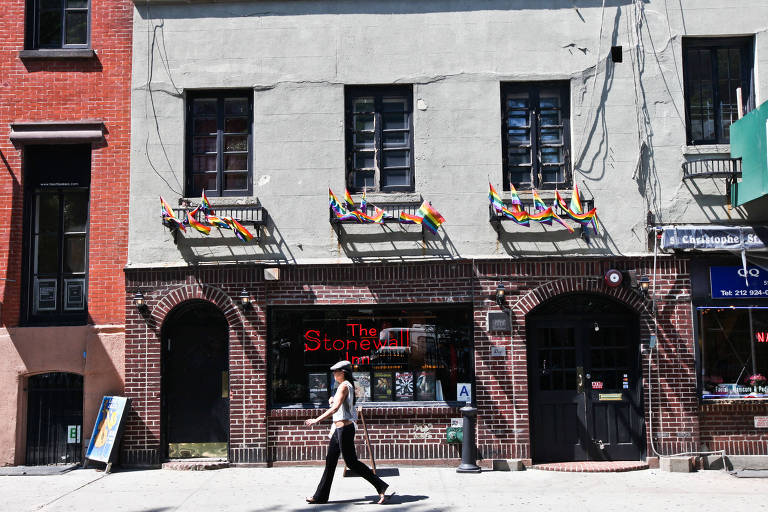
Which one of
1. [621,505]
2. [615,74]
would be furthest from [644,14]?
[621,505]

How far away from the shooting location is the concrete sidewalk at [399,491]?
30.2 feet

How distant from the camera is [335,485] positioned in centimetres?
1029

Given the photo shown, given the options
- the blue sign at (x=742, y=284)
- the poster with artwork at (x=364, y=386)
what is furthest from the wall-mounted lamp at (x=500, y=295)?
the blue sign at (x=742, y=284)

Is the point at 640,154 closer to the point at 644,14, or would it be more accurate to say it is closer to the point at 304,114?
the point at 644,14

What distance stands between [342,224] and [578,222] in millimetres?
3518

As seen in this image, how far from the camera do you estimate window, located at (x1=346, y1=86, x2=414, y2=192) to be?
12188 millimetres

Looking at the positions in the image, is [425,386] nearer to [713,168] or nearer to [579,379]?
[579,379]

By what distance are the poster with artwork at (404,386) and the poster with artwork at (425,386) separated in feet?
0.35

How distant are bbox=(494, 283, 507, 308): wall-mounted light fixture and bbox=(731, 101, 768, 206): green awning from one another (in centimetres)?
362

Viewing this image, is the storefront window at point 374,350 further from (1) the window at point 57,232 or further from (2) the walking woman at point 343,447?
(1) the window at point 57,232

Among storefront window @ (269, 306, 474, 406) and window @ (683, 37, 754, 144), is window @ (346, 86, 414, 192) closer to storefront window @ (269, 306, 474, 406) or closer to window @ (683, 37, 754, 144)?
storefront window @ (269, 306, 474, 406)

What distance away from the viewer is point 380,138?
12188 millimetres

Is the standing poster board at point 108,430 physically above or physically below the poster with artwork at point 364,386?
below

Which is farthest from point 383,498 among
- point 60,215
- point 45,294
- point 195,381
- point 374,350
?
point 60,215
